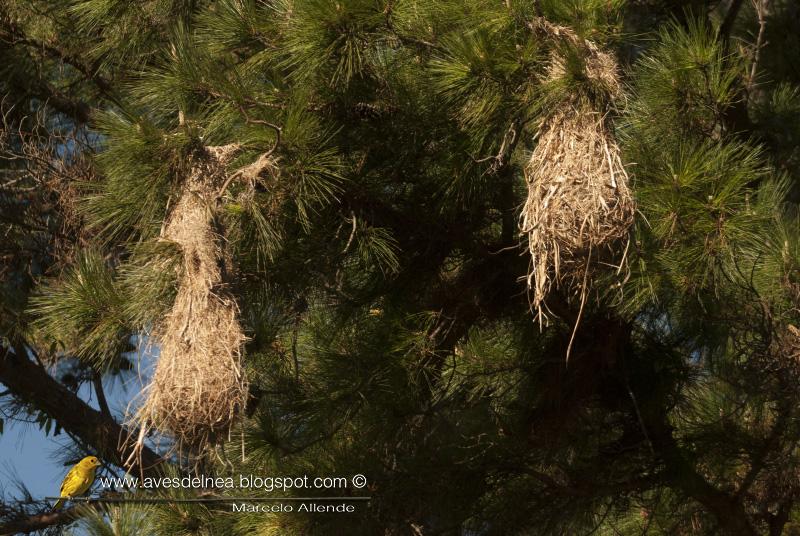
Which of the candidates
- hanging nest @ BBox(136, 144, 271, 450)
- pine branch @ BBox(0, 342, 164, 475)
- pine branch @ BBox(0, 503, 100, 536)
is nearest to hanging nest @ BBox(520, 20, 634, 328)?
hanging nest @ BBox(136, 144, 271, 450)

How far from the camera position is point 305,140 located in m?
2.44

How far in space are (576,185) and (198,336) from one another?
2.63 feet

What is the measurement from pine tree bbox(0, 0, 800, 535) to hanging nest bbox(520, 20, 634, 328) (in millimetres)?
15

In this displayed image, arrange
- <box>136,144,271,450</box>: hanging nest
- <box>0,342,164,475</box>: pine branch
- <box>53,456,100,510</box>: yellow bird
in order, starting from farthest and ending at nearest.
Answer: <box>0,342,164,475</box>: pine branch → <box>53,456,100,510</box>: yellow bird → <box>136,144,271,450</box>: hanging nest

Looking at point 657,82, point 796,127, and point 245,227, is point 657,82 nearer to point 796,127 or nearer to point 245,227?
point 245,227

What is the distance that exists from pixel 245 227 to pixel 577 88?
818mm

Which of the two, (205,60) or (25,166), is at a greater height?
(205,60)

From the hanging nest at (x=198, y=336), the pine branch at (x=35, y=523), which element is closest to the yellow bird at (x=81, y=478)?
the pine branch at (x=35, y=523)

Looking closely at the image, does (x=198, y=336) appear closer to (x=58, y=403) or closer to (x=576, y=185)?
(x=576, y=185)

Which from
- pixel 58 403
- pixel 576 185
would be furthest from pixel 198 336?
pixel 58 403

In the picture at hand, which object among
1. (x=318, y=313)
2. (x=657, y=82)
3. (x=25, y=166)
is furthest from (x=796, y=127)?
(x=25, y=166)

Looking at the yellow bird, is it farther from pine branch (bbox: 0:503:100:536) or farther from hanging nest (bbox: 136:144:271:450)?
hanging nest (bbox: 136:144:271:450)

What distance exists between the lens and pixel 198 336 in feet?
7.07

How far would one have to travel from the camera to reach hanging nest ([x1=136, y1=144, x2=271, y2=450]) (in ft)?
6.92
